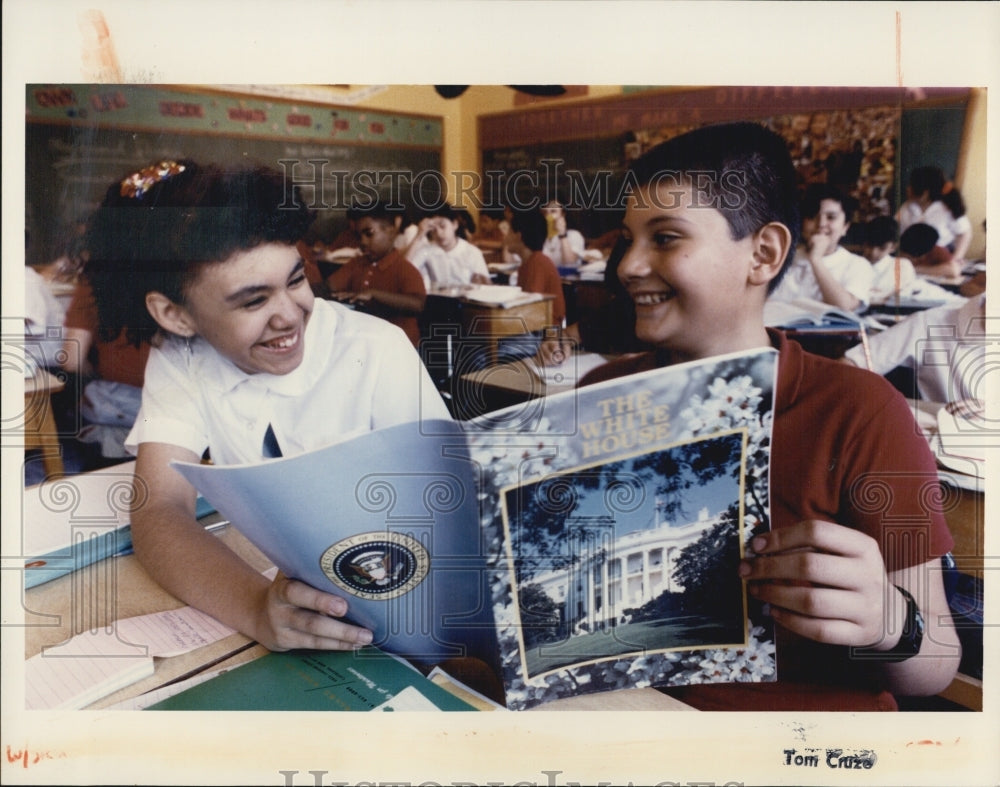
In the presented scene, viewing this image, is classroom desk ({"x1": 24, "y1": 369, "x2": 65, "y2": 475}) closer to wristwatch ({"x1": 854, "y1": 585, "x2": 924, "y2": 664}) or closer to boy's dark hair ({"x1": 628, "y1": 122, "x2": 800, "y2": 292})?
boy's dark hair ({"x1": 628, "y1": 122, "x2": 800, "y2": 292})

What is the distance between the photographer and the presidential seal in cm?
141

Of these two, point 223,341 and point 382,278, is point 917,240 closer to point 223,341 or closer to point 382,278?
point 382,278

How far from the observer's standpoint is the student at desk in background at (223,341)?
143cm

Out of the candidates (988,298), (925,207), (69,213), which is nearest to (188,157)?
(69,213)

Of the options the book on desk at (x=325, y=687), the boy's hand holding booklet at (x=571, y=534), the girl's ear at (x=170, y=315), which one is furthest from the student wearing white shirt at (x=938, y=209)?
the girl's ear at (x=170, y=315)

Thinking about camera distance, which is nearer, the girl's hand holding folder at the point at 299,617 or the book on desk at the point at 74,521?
the girl's hand holding folder at the point at 299,617

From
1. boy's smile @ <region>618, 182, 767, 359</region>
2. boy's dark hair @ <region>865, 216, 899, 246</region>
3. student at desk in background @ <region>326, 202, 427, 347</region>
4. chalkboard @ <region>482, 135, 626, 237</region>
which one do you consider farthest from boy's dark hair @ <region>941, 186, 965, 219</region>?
student at desk in background @ <region>326, 202, 427, 347</region>

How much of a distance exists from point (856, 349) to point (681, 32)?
0.65 meters

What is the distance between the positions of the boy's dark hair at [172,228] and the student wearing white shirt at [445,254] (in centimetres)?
20

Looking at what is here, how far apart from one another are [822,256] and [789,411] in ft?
0.92

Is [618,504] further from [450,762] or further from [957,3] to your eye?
[957,3]

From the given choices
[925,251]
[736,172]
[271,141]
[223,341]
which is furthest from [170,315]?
[925,251]

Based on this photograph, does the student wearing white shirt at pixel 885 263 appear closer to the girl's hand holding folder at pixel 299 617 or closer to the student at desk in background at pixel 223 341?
the student at desk in background at pixel 223 341

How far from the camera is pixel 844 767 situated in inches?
59.6
